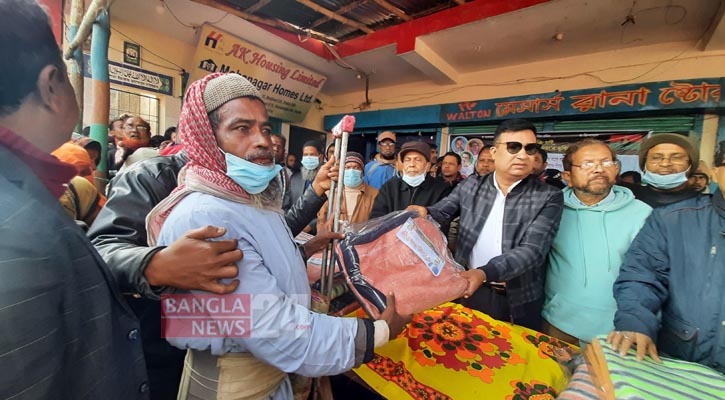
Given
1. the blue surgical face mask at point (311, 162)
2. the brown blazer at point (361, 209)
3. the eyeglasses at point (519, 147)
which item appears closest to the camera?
the eyeglasses at point (519, 147)

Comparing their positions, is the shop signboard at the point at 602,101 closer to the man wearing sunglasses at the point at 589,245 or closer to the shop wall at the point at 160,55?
the man wearing sunglasses at the point at 589,245

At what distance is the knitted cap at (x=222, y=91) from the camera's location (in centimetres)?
105

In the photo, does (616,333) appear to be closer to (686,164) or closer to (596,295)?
(596,295)

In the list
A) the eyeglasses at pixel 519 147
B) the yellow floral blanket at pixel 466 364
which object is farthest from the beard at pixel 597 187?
the yellow floral blanket at pixel 466 364

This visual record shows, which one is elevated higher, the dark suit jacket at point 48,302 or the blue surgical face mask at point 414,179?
the blue surgical face mask at point 414,179

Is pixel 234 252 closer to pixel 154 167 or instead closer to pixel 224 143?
pixel 224 143

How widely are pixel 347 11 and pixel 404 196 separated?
16.7 feet

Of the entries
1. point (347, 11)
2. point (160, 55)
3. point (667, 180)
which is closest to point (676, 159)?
point (667, 180)

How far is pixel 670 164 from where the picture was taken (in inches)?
85.4

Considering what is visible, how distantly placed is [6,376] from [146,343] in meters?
0.83

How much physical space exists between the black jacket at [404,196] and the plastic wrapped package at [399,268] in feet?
5.43

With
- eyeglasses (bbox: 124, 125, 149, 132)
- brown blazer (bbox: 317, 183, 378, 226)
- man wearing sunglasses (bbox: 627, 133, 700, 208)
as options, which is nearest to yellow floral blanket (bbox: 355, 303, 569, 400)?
man wearing sunglasses (bbox: 627, 133, 700, 208)

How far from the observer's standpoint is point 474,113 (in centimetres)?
712

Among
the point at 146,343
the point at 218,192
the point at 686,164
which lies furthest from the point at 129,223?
the point at 686,164
